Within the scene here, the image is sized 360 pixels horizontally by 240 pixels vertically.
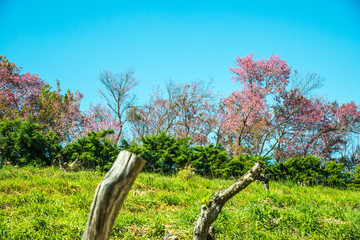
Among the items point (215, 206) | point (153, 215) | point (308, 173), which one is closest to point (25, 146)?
point (153, 215)

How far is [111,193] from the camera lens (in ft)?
8.09

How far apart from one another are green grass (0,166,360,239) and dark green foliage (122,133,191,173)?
2.88m

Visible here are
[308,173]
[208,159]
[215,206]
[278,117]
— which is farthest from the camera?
[278,117]

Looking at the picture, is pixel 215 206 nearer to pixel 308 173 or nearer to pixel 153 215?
pixel 153 215

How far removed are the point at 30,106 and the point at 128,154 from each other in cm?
2160

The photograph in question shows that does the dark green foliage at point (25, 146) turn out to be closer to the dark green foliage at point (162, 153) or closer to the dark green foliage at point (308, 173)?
the dark green foliage at point (162, 153)

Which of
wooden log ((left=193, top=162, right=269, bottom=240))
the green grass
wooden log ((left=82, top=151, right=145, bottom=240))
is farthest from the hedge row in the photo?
wooden log ((left=82, top=151, right=145, bottom=240))

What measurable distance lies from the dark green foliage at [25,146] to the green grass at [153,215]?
324 centimetres

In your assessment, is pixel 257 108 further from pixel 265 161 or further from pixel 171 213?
pixel 171 213

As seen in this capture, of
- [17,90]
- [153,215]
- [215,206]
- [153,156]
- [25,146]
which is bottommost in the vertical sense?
[153,215]

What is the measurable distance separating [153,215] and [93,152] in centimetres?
567

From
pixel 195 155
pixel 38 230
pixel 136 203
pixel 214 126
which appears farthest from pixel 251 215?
pixel 214 126

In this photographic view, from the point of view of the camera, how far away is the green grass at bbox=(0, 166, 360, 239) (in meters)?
4.68

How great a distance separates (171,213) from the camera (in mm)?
5746
